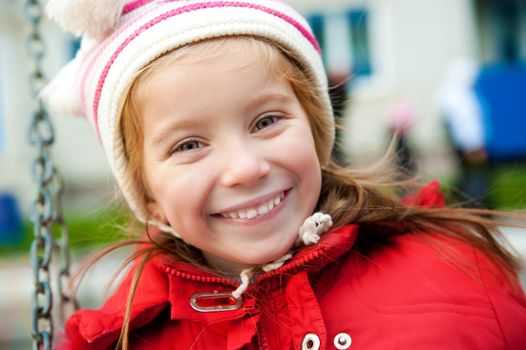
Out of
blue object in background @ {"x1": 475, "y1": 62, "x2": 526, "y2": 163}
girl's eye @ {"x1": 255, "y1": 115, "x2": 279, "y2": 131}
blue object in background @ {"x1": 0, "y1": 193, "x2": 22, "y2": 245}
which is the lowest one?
blue object in background @ {"x1": 0, "y1": 193, "x2": 22, "y2": 245}

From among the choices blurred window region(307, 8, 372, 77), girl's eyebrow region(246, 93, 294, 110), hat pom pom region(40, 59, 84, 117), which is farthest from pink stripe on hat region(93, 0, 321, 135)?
blurred window region(307, 8, 372, 77)

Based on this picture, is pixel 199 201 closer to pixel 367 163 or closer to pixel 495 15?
pixel 367 163

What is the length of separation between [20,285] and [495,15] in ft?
25.0

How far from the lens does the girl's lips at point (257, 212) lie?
1482 millimetres

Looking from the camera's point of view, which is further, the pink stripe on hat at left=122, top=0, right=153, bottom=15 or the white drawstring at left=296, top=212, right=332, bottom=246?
the pink stripe on hat at left=122, top=0, right=153, bottom=15

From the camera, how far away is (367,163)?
1.95 metres

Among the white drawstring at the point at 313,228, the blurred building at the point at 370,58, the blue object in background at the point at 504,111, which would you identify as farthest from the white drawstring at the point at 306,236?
the blurred building at the point at 370,58

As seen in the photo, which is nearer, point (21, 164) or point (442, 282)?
point (442, 282)

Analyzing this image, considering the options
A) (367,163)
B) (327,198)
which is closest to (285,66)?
(327,198)

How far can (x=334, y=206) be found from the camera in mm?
1608

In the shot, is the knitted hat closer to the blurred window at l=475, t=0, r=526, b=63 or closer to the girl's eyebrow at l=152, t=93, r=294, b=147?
the girl's eyebrow at l=152, t=93, r=294, b=147

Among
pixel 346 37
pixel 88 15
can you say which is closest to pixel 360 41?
pixel 346 37

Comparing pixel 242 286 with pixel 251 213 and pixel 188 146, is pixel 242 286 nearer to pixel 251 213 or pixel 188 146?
pixel 251 213

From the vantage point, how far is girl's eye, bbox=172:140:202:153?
1466 millimetres
